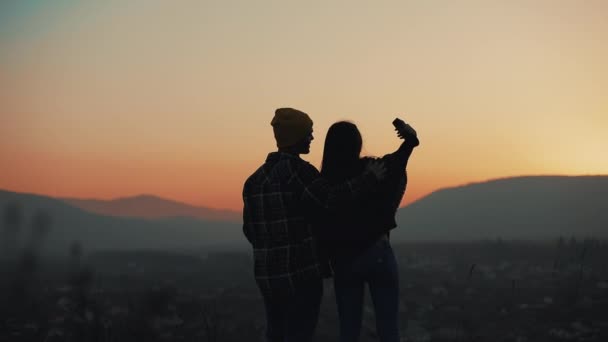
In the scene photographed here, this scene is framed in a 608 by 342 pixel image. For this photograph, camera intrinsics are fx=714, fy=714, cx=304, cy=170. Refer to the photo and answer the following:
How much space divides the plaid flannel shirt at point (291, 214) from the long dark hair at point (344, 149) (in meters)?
0.24

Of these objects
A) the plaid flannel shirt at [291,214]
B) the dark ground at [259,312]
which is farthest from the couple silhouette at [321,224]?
the dark ground at [259,312]

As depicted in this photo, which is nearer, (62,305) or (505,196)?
(62,305)

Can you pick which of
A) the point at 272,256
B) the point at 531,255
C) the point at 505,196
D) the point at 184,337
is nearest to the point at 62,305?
the point at 184,337

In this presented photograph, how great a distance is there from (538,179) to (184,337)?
12495cm

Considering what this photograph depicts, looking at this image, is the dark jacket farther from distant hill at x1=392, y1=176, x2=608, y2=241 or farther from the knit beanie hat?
distant hill at x1=392, y1=176, x2=608, y2=241

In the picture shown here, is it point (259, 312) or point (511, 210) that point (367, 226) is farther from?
point (511, 210)

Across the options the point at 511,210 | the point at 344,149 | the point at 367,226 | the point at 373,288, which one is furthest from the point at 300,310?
the point at 511,210

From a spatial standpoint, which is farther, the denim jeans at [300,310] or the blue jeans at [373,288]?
the blue jeans at [373,288]

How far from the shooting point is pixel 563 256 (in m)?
30.7

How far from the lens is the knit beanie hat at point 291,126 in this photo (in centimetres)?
451

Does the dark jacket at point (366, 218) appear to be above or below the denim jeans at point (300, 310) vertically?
above

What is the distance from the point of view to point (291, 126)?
4.51 metres

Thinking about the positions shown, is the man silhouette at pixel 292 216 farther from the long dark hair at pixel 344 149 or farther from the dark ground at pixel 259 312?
the dark ground at pixel 259 312

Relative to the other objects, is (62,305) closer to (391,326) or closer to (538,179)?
(391,326)
